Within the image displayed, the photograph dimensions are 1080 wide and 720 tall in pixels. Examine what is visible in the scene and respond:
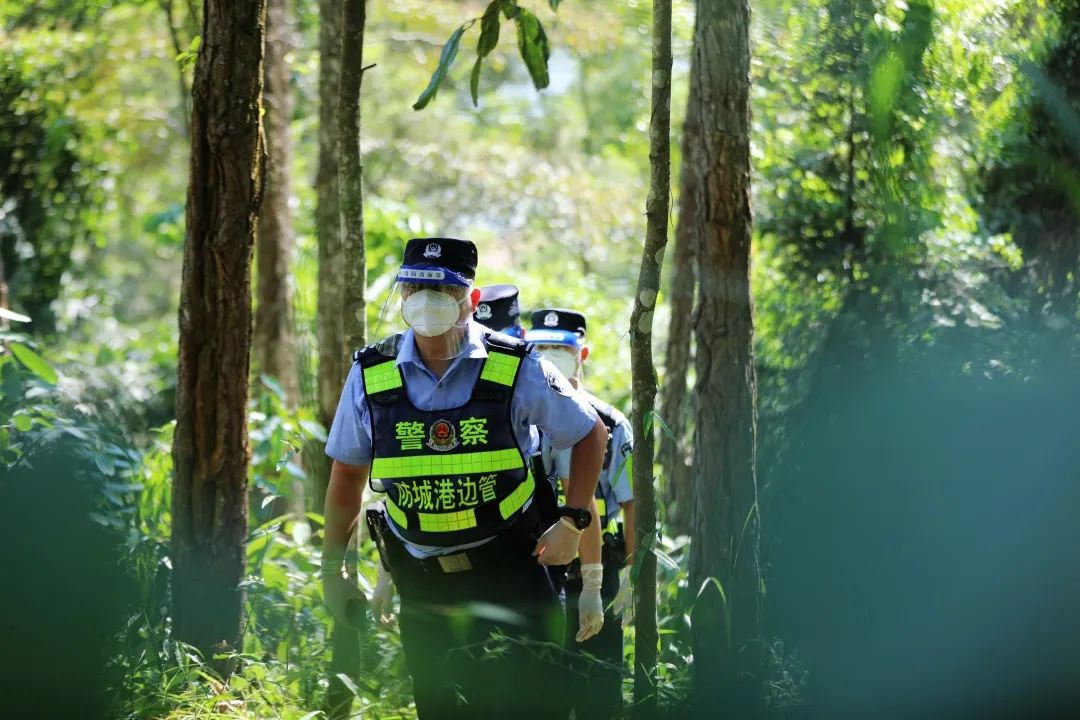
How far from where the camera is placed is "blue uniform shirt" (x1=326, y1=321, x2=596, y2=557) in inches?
150

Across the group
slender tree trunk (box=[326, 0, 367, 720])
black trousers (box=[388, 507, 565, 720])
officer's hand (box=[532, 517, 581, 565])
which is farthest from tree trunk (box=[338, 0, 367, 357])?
officer's hand (box=[532, 517, 581, 565])

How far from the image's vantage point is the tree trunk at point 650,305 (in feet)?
14.0

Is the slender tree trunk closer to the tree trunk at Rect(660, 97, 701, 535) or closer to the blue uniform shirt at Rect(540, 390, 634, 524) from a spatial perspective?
the blue uniform shirt at Rect(540, 390, 634, 524)

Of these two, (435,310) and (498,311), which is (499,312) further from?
(435,310)

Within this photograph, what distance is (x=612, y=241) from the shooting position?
21.2 metres

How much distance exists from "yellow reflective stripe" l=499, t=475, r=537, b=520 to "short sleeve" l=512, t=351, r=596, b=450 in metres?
0.18

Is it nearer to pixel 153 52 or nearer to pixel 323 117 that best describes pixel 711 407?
pixel 323 117

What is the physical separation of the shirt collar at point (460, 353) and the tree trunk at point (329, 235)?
2341 millimetres

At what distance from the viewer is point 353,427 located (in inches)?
152

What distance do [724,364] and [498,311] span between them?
1.03 m

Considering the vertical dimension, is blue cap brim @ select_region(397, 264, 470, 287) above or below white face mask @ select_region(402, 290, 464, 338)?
above

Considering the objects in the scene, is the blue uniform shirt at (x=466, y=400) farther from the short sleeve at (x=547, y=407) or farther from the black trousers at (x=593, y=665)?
the black trousers at (x=593, y=665)

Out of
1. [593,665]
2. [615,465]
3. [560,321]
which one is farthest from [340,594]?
[560,321]

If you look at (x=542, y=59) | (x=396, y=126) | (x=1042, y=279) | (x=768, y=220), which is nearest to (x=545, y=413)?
(x=542, y=59)
